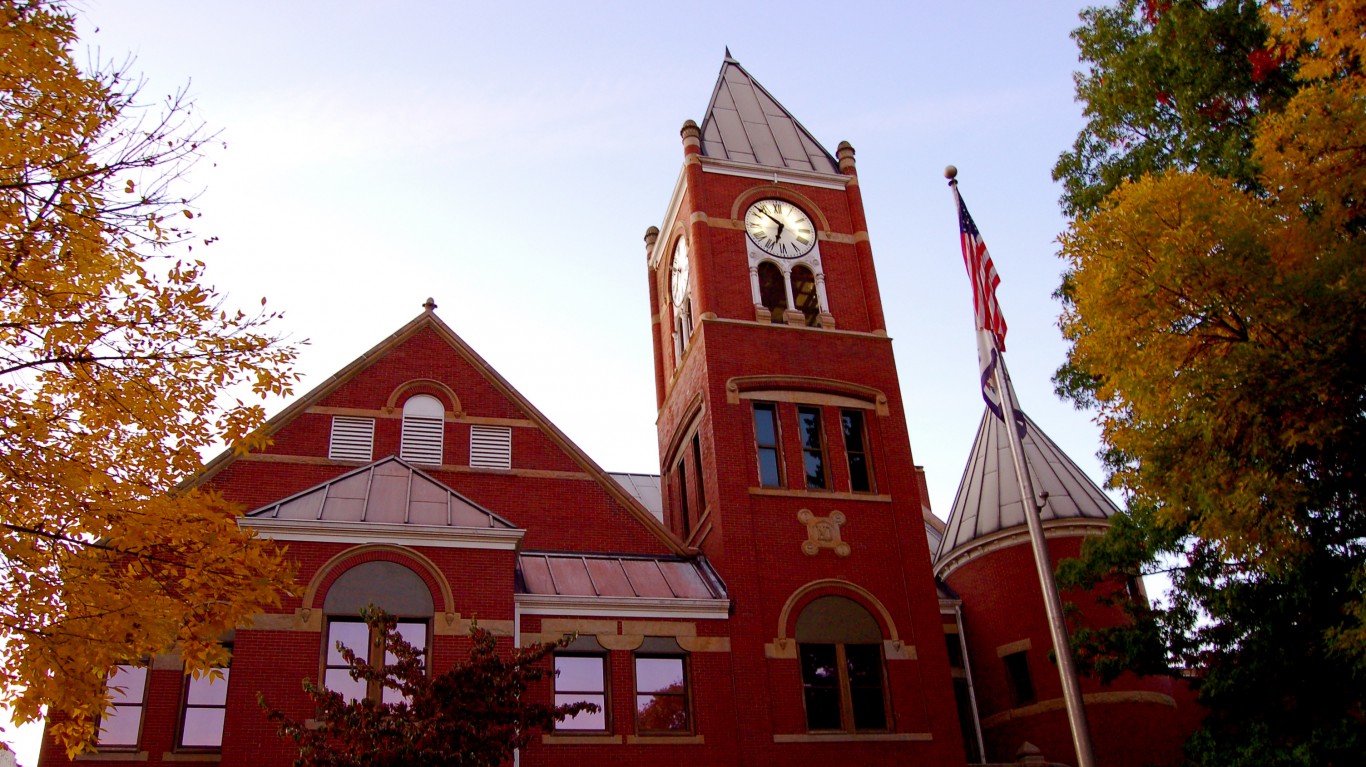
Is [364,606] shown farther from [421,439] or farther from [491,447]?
[491,447]

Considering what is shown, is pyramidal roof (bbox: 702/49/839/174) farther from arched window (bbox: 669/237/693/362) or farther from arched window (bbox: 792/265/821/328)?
arched window (bbox: 792/265/821/328)

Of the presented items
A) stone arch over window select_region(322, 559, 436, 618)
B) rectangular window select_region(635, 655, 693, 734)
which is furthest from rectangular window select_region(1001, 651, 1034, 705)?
stone arch over window select_region(322, 559, 436, 618)

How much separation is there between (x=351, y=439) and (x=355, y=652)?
616 cm

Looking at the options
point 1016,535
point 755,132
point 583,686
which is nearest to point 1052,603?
point 583,686

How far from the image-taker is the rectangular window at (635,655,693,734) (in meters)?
19.1

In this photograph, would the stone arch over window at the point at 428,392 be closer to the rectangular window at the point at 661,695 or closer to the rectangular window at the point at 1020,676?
the rectangular window at the point at 661,695

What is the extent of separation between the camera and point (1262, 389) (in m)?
12.7

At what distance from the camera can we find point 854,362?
24.2 m

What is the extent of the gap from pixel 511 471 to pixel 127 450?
12952 mm

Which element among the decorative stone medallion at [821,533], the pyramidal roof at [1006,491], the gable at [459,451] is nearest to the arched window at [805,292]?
the decorative stone medallion at [821,533]

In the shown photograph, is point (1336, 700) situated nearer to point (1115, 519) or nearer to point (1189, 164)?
point (1115, 519)

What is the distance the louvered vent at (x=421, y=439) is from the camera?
22875 mm

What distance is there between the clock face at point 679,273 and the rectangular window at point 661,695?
991 cm

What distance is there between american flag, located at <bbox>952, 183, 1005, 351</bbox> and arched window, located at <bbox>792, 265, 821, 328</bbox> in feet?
28.2
